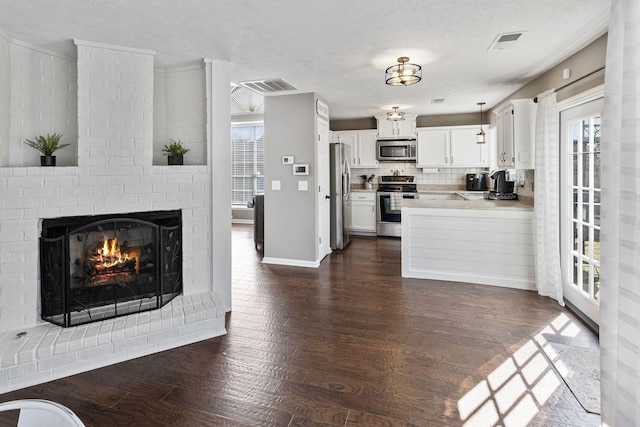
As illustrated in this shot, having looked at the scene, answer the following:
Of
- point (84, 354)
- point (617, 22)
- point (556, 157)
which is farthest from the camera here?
point (556, 157)

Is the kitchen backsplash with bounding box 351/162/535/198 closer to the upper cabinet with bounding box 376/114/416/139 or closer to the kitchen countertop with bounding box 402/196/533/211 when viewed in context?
the upper cabinet with bounding box 376/114/416/139

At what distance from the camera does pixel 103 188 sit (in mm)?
2857

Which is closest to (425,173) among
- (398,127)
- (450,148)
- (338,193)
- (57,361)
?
(450,148)

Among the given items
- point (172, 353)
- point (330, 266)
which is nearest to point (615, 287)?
point (172, 353)

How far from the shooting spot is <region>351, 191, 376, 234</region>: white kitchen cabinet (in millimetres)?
6996

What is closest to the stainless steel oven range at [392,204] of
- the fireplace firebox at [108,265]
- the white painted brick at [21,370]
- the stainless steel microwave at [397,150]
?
the stainless steel microwave at [397,150]

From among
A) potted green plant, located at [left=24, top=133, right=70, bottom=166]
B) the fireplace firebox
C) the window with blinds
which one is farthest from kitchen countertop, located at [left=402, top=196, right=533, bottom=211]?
the window with blinds

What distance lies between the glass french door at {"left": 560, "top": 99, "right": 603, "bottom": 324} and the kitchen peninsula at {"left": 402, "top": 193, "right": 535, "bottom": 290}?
1.45ft

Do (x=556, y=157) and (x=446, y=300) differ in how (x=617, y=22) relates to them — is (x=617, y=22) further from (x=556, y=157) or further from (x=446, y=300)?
(x=446, y=300)

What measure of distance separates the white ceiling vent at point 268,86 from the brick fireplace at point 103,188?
90 cm

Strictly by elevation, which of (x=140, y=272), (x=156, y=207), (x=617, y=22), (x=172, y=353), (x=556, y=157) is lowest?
(x=172, y=353)

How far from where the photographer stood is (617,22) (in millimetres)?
1581

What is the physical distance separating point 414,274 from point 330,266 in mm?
1200

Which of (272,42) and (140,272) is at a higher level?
(272,42)
